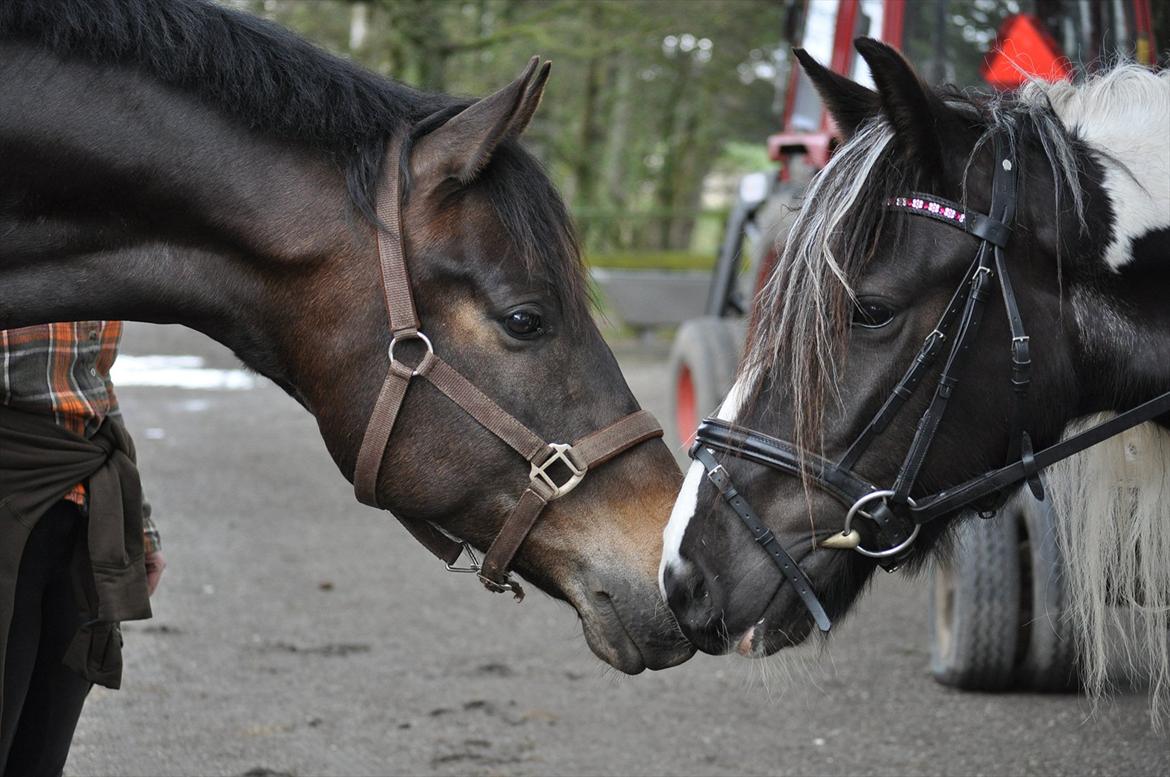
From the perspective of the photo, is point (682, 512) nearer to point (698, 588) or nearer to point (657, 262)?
point (698, 588)

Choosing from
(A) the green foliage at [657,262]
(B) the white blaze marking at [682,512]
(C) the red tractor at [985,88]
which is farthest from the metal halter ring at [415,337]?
(A) the green foliage at [657,262]

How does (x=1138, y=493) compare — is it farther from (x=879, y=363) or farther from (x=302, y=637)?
(x=302, y=637)

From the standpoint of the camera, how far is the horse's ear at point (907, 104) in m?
2.03

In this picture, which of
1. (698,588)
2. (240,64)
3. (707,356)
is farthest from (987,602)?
(707,356)

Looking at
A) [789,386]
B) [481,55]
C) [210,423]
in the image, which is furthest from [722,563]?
[481,55]

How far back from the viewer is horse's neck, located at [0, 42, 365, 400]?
2037 millimetres

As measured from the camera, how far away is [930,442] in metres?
2.14

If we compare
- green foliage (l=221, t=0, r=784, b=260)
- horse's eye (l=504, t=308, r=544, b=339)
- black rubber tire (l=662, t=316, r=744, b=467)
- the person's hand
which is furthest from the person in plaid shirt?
green foliage (l=221, t=0, r=784, b=260)

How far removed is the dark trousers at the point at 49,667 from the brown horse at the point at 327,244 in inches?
20.5

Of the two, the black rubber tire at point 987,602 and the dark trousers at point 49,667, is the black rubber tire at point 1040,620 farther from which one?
the dark trousers at point 49,667

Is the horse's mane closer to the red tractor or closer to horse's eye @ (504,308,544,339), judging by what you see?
horse's eye @ (504,308,544,339)

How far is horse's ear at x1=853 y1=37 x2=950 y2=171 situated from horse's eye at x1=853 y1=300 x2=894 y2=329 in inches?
10.0

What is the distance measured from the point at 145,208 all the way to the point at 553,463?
805 millimetres

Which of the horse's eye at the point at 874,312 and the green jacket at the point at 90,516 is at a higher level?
the horse's eye at the point at 874,312
